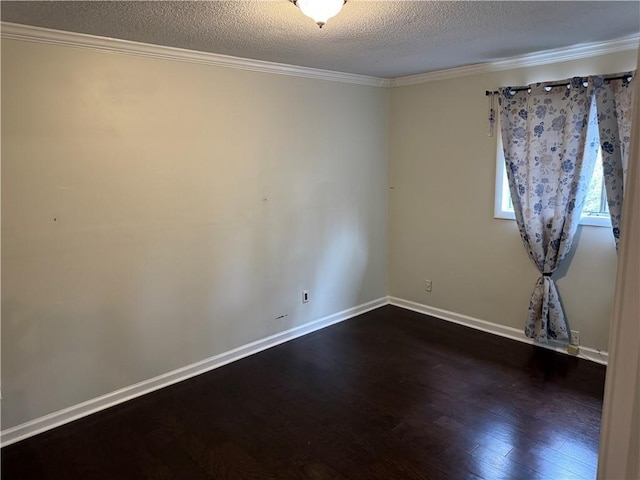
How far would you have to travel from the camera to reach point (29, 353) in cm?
261

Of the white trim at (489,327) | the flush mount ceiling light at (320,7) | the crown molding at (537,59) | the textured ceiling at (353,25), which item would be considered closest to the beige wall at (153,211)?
the textured ceiling at (353,25)

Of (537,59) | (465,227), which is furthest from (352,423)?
(537,59)

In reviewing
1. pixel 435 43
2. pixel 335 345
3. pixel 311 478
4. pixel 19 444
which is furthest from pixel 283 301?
pixel 435 43

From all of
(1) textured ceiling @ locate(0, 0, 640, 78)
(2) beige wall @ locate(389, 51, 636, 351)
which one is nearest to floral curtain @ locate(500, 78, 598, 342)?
(2) beige wall @ locate(389, 51, 636, 351)

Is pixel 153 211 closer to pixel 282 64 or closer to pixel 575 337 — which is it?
pixel 282 64

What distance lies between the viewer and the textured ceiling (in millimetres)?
2197

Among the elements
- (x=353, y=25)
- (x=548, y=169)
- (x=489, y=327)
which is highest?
(x=353, y=25)

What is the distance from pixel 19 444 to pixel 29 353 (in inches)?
20.1

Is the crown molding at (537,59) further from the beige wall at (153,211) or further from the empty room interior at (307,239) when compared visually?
the beige wall at (153,211)

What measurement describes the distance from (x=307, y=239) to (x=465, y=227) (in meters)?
1.45

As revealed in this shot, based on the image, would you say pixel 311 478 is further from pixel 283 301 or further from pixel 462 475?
pixel 283 301

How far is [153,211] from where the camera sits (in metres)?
3.01

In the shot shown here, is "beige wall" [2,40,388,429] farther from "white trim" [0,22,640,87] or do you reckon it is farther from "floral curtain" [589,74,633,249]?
"floral curtain" [589,74,633,249]

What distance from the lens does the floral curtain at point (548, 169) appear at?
10.4 feet
